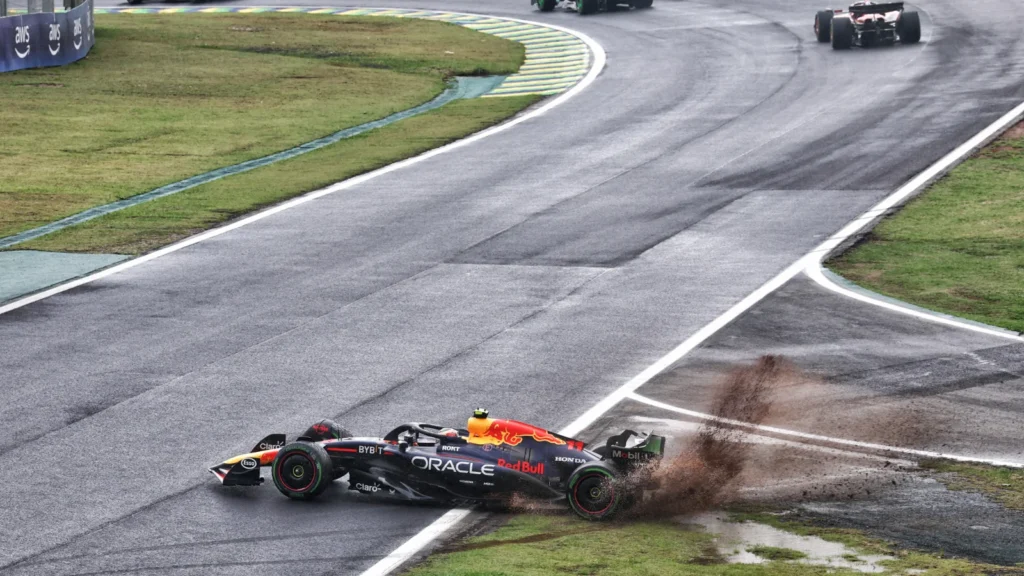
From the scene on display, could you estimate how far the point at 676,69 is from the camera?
5159cm

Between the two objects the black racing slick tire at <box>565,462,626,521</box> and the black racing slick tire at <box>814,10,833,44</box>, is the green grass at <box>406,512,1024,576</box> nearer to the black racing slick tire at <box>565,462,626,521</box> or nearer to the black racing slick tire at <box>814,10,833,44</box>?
the black racing slick tire at <box>565,462,626,521</box>

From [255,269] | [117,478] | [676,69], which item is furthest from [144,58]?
[117,478]

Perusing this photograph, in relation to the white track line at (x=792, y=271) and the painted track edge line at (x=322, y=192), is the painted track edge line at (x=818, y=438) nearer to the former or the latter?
the white track line at (x=792, y=271)

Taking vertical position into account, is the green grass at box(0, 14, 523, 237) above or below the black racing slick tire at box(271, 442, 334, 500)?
below

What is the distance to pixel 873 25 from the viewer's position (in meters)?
51.7

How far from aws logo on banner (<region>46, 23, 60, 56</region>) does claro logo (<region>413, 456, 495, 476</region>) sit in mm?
42451

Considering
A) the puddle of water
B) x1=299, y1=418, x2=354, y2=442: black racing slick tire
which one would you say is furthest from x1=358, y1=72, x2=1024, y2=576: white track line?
the puddle of water

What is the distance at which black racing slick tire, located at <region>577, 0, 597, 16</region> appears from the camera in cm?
6438

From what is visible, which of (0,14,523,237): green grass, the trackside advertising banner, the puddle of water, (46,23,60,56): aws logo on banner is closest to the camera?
the puddle of water

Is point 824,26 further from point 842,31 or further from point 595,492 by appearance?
point 595,492

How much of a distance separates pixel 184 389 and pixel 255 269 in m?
7.89

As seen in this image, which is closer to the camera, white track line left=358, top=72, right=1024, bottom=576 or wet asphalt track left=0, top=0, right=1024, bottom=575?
wet asphalt track left=0, top=0, right=1024, bottom=575

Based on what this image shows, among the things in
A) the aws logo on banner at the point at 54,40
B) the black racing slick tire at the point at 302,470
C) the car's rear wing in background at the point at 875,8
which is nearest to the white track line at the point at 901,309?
the black racing slick tire at the point at 302,470

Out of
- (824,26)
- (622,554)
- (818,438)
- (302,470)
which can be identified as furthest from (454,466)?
(824,26)
